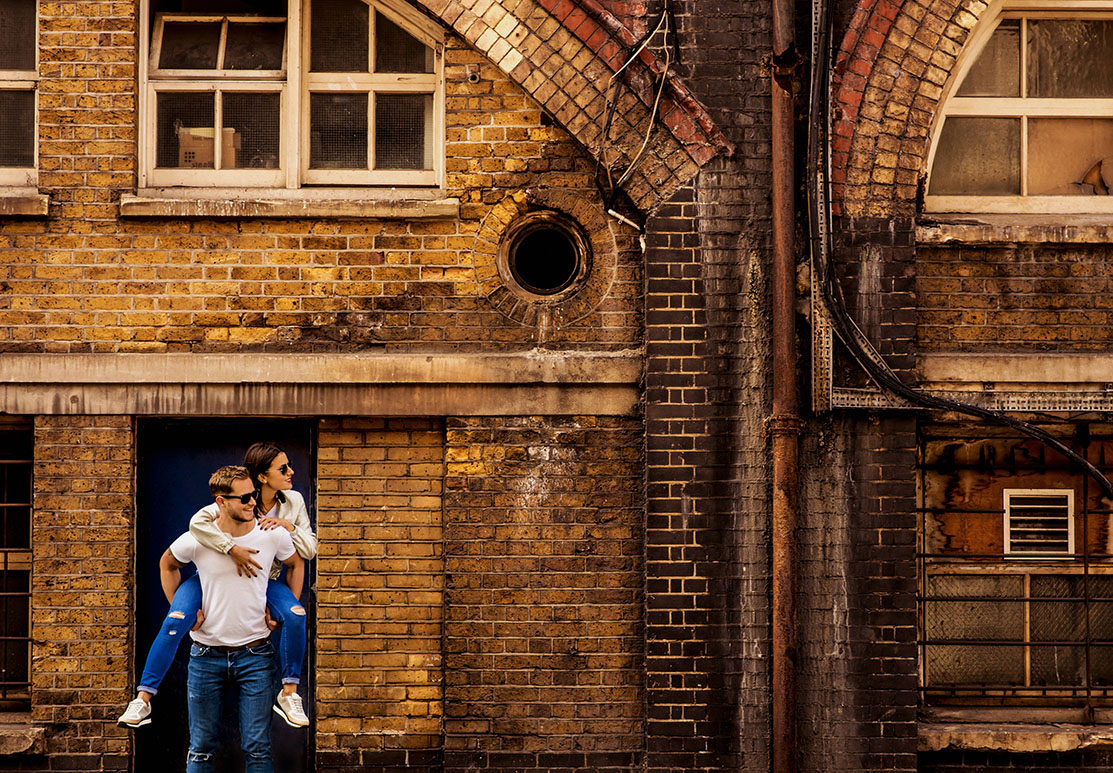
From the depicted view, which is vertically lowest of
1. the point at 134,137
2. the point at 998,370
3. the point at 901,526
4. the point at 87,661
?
the point at 87,661

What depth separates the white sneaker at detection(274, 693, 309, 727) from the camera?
5434 mm

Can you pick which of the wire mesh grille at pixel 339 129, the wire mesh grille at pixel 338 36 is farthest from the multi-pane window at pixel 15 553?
the wire mesh grille at pixel 338 36

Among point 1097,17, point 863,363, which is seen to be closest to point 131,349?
point 863,363

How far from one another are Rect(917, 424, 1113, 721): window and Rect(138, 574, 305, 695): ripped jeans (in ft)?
11.7

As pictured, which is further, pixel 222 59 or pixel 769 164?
pixel 222 59

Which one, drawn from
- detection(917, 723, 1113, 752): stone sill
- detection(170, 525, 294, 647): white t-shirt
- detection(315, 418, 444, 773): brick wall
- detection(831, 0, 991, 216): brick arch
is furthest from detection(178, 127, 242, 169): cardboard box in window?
detection(917, 723, 1113, 752): stone sill

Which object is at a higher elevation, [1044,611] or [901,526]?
[901,526]

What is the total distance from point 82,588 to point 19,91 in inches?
118

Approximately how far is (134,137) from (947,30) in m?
4.74

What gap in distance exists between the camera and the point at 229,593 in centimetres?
537

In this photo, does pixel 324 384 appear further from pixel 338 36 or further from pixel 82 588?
pixel 338 36

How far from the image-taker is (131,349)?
6.09 metres

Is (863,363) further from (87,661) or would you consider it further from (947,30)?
(87,661)

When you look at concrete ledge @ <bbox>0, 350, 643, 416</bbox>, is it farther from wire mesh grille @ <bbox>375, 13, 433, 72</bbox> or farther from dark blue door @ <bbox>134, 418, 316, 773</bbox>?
wire mesh grille @ <bbox>375, 13, 433, 72</bbox>
